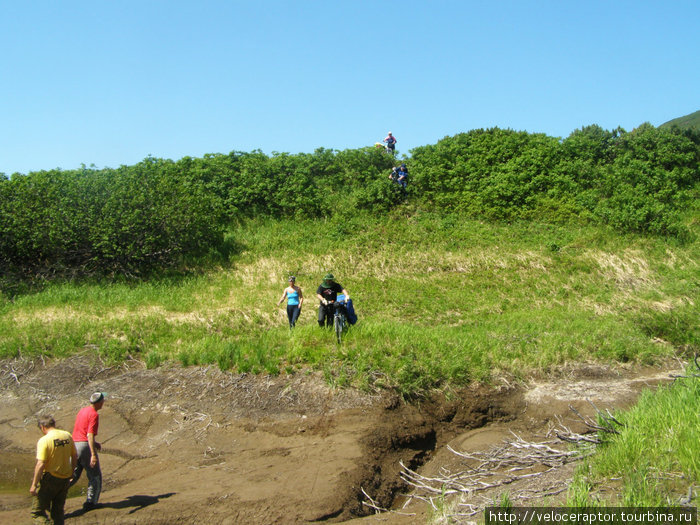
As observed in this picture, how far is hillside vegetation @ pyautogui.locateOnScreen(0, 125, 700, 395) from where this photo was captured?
37.2ft

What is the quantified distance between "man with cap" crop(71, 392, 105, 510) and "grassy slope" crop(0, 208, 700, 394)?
3401 mm

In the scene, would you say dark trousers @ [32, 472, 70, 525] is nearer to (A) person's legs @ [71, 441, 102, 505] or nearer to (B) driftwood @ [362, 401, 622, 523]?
(A) person's legs @ [71, 441, 102, 505]

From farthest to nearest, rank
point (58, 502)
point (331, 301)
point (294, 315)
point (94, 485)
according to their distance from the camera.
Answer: point (294, 315)
point (331, 301)
point (94, 485)
point (58, 502)

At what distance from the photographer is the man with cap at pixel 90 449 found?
22.6ft

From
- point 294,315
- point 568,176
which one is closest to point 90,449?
point 294,315

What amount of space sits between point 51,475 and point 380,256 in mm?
13501

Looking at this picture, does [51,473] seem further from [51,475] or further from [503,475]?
[503,475]

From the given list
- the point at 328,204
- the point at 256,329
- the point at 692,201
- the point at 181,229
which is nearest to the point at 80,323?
the point at 256,329

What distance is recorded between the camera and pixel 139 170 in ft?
60.7

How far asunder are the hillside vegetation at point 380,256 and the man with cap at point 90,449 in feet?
11.2

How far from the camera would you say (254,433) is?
8805mm

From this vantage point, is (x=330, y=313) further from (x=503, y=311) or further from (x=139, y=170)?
(x=139, y=170)

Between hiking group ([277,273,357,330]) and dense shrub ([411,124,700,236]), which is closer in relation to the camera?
hiking group ([277,273,357,330])

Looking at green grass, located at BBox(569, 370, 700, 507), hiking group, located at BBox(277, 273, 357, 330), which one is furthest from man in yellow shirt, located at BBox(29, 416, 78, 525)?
hiking group, located at BBox(277, 273, 357, 330)
